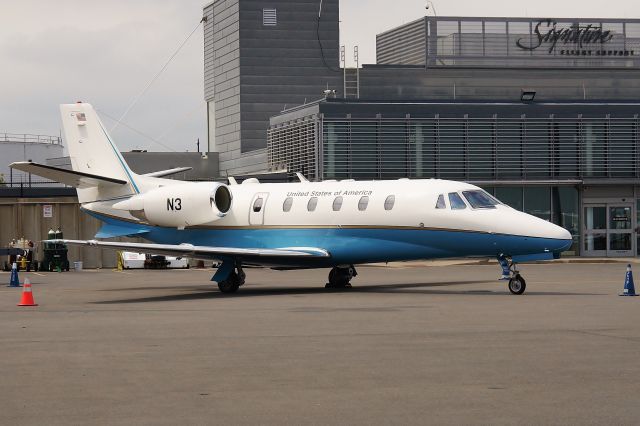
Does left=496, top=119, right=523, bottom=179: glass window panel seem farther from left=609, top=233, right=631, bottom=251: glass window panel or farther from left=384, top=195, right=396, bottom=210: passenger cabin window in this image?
left=384, top=195, right=396, bottom=210: passenger cabin window

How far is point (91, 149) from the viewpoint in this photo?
3322 centimetres

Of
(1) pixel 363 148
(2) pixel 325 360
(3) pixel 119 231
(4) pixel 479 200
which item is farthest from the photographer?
(1) pixel 363 148

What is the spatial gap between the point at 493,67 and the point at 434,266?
30.5 meters

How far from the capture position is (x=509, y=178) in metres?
52.9

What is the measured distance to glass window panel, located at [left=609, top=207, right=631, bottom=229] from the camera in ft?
174

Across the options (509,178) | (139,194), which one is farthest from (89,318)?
(509,178)

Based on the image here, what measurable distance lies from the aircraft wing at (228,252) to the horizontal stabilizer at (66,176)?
318cm

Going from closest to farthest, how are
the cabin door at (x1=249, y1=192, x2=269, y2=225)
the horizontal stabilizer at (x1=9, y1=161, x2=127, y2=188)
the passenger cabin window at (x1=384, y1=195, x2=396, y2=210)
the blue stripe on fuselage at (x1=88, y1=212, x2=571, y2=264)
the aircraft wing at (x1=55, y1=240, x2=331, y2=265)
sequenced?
the blue stripe on fuselage at (x1=88, y1=212, x2=571, y2=264) < the aircraft wing at (x1=55, y1=240, x2=331, y2=265) < the passenger cabin window at (x1=384, y1=195, x2=396, y2=210) < the horizontal stabilizer at (x1=9, y1=161, x2=127, y2=188) < the cabin door at (x1=249, y1=192, x2=269, y2=225)

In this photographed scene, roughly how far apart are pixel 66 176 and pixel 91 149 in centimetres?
235

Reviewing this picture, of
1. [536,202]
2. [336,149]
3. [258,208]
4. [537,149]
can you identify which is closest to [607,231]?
[536,202]

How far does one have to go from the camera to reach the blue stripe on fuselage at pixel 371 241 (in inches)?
1004

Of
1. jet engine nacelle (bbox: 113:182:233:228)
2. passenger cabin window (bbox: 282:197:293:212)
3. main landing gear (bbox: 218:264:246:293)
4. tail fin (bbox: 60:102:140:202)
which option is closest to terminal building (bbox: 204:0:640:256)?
tail fin (bbox: 60:102:140:202)
